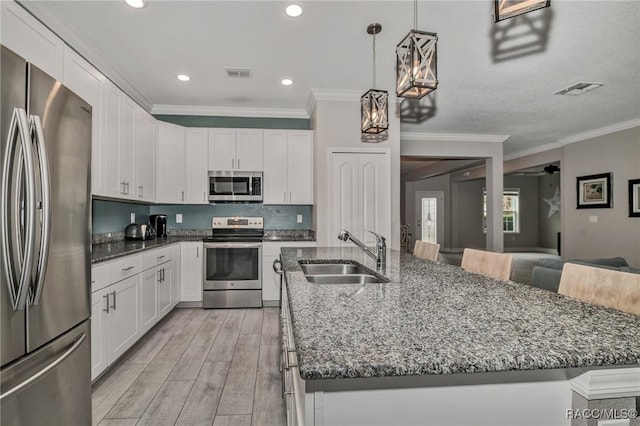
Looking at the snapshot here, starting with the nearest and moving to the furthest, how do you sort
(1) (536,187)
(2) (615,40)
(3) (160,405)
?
(3) (160,405)
(2) (615,40)
(1) (536,187)

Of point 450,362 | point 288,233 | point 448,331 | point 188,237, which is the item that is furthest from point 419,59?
point 188,237

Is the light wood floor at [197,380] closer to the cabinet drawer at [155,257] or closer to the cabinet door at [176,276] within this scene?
the cabinet door at [176,276]

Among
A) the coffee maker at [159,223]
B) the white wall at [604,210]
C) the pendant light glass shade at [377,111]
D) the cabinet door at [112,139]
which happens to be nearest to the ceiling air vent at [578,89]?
the white wall at [604,210]

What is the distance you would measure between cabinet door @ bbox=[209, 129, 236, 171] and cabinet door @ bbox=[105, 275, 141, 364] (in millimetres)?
1972

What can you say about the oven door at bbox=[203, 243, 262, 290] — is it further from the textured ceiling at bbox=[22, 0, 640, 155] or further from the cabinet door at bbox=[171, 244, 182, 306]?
the textured ceiling at bbox=[22, 0, 640, 155]

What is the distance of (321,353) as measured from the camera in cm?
75

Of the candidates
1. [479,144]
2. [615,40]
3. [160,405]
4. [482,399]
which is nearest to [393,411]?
[482,399]

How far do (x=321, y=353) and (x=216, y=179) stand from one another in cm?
410

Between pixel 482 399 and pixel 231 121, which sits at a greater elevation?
pixel 231 121

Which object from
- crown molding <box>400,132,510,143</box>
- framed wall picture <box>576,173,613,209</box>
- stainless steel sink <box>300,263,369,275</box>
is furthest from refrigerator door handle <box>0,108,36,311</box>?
framed wall picture <box>576,173,613,209</box>

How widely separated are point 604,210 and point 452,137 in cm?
280

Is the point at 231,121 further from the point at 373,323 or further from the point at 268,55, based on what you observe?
the point at 373,323

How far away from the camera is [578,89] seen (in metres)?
4.00

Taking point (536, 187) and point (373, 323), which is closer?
point (373, 323)
